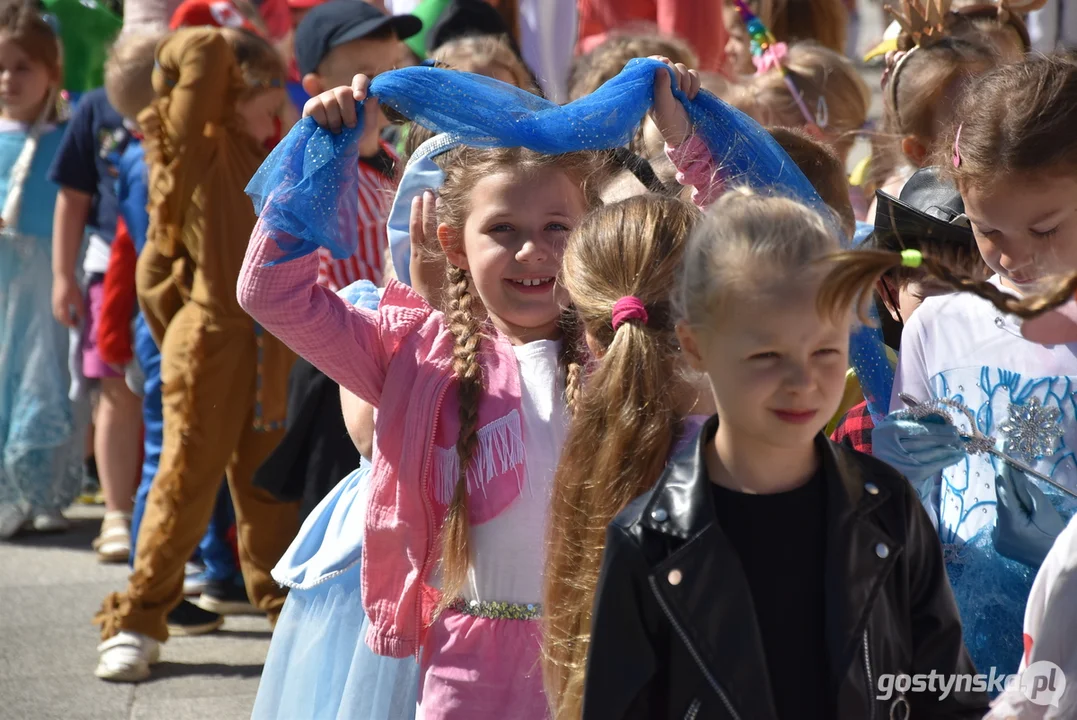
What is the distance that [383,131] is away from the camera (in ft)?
17.4

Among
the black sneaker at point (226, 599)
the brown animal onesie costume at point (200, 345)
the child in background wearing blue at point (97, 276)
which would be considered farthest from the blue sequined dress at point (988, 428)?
the child in background wearing blue at point (97, 276)

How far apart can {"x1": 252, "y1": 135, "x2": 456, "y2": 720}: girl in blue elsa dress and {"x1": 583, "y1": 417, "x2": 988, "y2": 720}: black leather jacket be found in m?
1.14

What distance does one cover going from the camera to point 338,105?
2.38 meters

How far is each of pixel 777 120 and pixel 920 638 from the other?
317 centimetres

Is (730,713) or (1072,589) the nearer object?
(730,713)

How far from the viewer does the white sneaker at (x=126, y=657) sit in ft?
14.6

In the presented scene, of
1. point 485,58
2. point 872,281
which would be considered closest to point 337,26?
point 485,58

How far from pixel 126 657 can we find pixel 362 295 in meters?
1.98

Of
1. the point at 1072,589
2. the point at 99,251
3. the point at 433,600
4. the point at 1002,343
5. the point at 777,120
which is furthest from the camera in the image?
the point at 99,251

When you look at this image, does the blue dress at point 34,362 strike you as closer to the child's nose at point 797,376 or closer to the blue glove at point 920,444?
the blue glove at point 920,444

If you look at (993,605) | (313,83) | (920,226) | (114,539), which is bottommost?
(114,539)

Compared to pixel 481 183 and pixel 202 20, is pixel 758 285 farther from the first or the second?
pixel 202 20

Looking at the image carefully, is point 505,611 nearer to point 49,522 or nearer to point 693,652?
point 693,652

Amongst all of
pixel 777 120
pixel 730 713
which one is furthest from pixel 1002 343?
pixel 777 120
